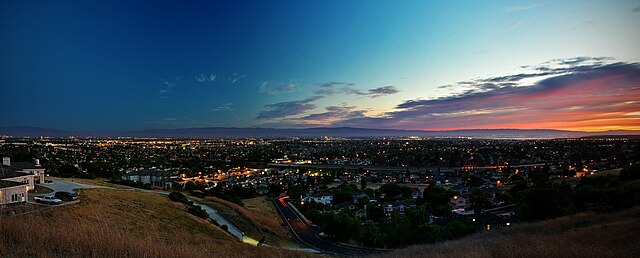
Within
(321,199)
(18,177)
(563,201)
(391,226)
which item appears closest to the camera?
(18,177)

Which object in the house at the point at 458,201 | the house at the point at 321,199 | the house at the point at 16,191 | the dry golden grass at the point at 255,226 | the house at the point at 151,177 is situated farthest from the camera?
the house at the point at 151,177

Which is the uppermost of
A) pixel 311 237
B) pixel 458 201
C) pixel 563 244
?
pixel 563 244

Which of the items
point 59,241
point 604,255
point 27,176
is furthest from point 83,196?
point 604,255

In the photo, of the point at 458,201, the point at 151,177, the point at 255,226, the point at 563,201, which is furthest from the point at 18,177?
the point at 458,201

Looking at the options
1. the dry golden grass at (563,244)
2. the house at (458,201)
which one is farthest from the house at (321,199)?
the dry golden grass at (563,244)

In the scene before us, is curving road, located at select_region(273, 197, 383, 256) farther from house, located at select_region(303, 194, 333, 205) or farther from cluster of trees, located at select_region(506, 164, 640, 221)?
cluster of trees, located at select_region(506, 164, 640, 221)

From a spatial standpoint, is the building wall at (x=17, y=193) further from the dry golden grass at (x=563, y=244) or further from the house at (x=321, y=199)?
the house at (x=321, y=199)

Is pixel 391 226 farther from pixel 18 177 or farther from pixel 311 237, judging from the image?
pixel 18 177

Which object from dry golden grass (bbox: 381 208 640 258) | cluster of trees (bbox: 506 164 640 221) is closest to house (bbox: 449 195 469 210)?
cluster of trees (bbox: 506 164 640 221)
